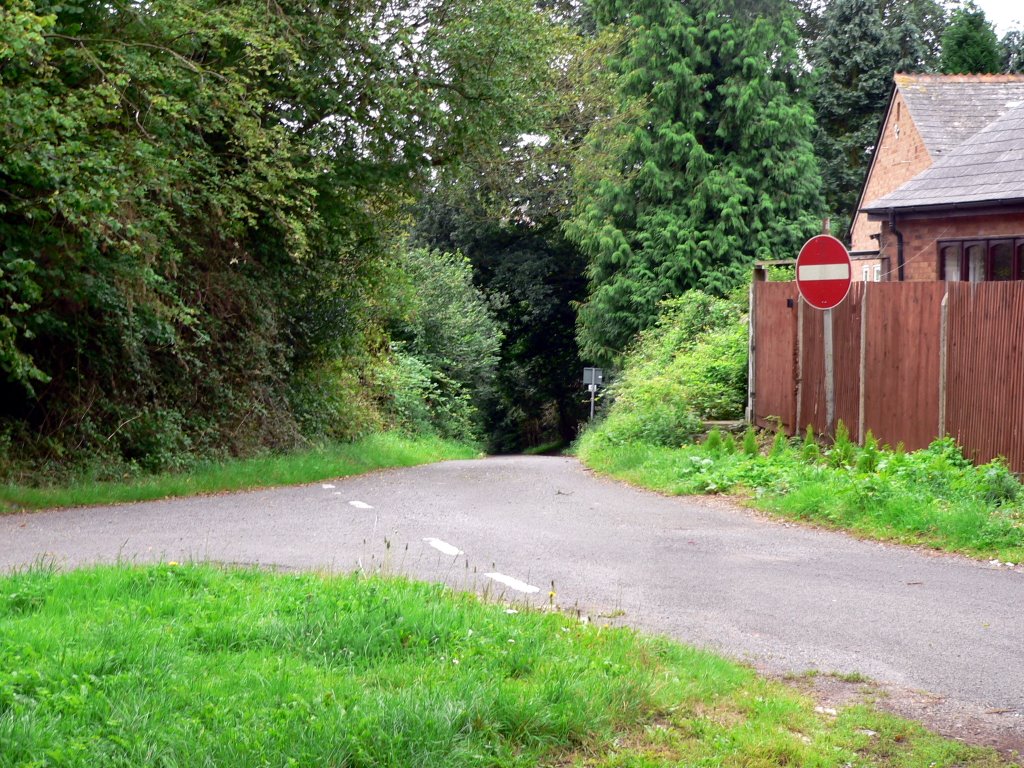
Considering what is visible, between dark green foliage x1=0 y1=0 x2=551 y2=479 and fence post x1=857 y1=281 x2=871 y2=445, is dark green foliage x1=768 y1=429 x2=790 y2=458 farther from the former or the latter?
dark green foliage x1=0 y1=0 x2=551 y2=479

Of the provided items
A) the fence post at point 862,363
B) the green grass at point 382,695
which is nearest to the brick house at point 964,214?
the fence post at point 862,363

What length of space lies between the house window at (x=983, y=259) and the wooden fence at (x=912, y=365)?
541 centimetres

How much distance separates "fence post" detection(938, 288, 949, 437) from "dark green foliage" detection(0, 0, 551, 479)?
804cm

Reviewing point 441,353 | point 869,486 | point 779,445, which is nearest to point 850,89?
point 441,353

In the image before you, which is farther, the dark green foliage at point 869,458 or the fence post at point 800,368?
the fence post at point 800,368

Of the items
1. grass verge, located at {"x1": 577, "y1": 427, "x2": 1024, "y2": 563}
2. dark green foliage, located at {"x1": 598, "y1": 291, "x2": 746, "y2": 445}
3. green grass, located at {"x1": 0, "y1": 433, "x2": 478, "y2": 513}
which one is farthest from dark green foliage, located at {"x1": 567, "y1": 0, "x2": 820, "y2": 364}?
grass verge, located at {"x1": 577, "y1": 427, "x2": 1024, "y2": 563}

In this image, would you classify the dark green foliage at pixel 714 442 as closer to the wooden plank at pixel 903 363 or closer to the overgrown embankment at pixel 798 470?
the overgrown embankment at pixel 798 470

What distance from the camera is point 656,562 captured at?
9.12m

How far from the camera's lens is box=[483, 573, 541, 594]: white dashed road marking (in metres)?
7.85

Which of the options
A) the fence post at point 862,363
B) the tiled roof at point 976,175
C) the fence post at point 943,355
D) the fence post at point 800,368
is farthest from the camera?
the tiled roof at point 976,175

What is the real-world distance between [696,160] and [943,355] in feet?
74.9

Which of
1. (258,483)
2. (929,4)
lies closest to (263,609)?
(258,483)

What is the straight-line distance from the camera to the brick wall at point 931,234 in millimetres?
19641

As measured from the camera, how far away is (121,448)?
16297 mm
